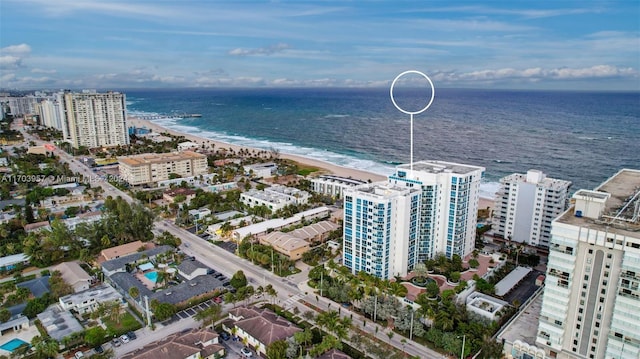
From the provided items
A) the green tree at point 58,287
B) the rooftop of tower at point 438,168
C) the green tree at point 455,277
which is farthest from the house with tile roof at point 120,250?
the green tree at point 455,277

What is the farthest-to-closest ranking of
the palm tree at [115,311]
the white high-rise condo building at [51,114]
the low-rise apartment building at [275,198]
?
the white high-rise condo building at [51,114]
the low-rise apartment building at [275,198]
the palm tree at [115,311]

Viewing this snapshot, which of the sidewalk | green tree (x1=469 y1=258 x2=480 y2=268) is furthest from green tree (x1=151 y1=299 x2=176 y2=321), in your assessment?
green tree (x1=469 y1=258 x2=480 y2=268)

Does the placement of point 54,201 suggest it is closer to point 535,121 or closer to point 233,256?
point 233,256

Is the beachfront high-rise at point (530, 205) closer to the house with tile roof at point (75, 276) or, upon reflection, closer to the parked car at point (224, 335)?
the parked car at point (224, 335)

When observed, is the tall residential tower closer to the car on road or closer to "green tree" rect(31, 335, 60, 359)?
the car on road

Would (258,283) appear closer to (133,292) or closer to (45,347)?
(133,292)

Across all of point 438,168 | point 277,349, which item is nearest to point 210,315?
point 277,349
